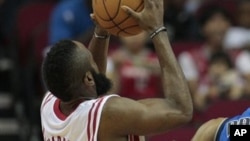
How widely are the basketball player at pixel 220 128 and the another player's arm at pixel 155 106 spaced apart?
23cm

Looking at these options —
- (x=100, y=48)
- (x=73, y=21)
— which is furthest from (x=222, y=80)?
(x=100, y=48)

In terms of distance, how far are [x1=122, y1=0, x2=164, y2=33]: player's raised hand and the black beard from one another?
0.35 m

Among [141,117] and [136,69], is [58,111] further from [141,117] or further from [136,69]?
[136,69]

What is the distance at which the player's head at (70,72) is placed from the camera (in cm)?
393

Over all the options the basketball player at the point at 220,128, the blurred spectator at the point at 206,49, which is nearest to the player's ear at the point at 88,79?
the basketball player at the point at 220,128

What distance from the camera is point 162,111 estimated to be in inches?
149

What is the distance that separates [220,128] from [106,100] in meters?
0.56

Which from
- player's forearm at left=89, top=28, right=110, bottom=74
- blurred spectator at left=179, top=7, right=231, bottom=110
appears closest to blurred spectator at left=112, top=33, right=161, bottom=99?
blurred spectator at left=179, top=7, right=231, bottom=110

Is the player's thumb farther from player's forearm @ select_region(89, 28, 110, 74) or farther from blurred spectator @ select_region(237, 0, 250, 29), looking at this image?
blurred spectator @ select_region(237, 0, 250, 29)

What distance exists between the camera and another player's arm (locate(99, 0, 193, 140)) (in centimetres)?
378

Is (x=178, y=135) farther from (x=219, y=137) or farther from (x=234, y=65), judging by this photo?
(x=219, y=137)

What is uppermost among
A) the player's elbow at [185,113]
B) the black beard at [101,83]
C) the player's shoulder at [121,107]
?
the black beard at [101,83]

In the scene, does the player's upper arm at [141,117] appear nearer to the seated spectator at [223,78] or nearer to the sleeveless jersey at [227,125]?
the sleeveless jersey at [227,125]

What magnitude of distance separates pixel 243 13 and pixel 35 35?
2079 mm
